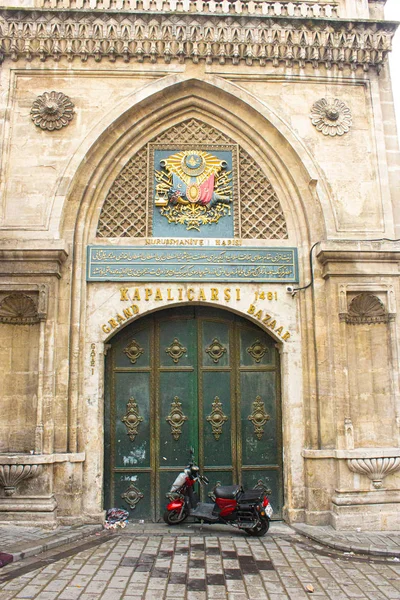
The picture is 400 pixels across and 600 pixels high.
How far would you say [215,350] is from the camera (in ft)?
26.6

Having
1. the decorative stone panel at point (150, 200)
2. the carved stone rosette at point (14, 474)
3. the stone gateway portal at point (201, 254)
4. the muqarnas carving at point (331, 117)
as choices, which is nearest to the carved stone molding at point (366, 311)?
the stone gateway portal at point (201, 254)

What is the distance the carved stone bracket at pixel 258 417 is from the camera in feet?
26.0

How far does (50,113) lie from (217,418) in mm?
5146

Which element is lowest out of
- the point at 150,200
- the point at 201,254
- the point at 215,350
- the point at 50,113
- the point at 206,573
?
the point at 206,573

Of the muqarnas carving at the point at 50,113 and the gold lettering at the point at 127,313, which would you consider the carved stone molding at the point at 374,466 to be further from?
the muqarnas carving at the point at 50,113

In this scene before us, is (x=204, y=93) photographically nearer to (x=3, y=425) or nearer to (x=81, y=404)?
(x=81, y=404)

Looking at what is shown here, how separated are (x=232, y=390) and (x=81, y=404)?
2203mm

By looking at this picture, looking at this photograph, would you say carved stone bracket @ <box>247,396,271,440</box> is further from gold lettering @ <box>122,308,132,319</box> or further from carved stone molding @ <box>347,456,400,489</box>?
gold lettering @ <box>122,308,132,319</box>

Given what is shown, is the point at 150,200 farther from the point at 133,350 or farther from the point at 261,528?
A: the point at 261,528

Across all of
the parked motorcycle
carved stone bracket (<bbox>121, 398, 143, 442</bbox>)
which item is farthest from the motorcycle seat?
carved stone bracket (<bbox>121, 398, 143, 442</bbox>)

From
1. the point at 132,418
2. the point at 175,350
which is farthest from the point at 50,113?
the point at 132,418

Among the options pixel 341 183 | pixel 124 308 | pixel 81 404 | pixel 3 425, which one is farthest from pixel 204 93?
pixel 3 425

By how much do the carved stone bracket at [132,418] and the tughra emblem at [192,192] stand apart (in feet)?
9.15

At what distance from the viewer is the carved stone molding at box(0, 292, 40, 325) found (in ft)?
24.6
